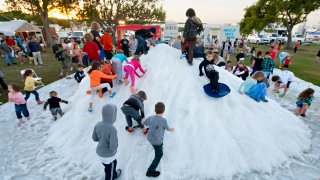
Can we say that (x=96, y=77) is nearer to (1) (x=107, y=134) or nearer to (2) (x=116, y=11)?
(1) (x=107, y=134)

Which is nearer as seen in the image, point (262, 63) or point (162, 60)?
point (162, 60)

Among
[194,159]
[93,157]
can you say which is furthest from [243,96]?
[93,157]

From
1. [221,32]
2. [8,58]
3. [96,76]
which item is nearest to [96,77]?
[96,76]

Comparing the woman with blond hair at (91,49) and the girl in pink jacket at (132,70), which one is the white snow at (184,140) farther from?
the woman with blond hair at (91,49)

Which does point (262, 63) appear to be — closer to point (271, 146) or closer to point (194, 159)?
point (271, 146)

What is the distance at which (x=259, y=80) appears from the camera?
7.39 m

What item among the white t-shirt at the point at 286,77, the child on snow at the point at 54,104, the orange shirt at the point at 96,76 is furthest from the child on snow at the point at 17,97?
the white t-shirt at the point at 286,77

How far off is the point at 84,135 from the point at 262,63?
31.5 feet

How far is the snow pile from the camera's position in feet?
16.9

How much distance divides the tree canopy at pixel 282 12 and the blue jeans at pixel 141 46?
31365mm

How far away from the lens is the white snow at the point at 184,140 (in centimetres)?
512

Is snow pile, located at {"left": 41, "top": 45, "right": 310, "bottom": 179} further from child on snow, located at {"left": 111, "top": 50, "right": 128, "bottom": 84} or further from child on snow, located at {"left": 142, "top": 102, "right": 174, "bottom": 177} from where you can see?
child on snow, located at {"left": 142, "top": 102, "right": 174, "bottom": 177}

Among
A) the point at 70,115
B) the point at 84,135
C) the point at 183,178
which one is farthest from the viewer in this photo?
the point at 70,115

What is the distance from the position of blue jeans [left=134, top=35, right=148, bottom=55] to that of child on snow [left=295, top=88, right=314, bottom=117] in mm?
6745
